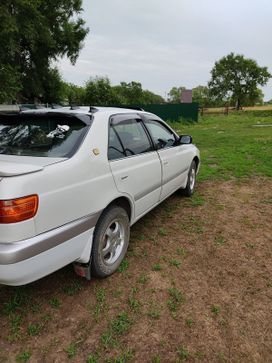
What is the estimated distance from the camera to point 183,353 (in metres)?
2.24

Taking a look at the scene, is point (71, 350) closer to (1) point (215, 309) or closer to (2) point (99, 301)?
(2) point (99, 301)

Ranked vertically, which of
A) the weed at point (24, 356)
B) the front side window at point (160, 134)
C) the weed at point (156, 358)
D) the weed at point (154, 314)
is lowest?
the weed at point (24, 356)

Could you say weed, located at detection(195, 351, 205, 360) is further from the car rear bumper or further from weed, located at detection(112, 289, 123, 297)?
the car rear bumper

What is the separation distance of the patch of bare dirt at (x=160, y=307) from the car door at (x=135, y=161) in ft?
2.12

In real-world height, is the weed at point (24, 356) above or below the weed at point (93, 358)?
below

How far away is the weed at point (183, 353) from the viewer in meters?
2.20

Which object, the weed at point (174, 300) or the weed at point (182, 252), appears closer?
the weed at point (174, 300)

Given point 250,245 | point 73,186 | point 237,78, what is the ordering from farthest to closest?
1. point 237,78
2. point 250,245
3. point 73,186

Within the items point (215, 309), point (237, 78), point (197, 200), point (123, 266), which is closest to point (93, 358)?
point (215, 309)

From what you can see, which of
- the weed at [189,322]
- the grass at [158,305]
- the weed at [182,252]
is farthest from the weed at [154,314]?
the weed at [182,252]

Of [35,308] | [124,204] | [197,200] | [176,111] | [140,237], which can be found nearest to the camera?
[35,308]

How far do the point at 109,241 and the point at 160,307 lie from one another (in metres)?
0.79

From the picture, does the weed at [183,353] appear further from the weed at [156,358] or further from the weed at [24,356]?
the weed at [24,356]

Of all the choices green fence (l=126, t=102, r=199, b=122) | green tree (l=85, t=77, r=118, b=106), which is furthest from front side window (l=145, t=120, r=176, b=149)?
green tree (l=85, t=77, r=118, b=106)
